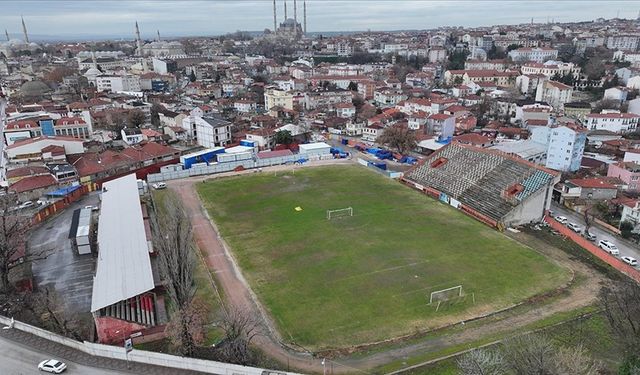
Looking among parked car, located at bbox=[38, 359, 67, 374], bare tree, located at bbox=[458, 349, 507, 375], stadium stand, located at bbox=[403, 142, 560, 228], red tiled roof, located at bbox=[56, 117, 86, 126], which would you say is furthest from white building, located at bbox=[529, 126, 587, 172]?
red tiled roof, located at bbox=[56, 117, 86, 126]

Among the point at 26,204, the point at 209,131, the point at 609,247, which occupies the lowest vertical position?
the point at 609,247

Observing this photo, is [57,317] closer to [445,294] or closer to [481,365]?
[481,365]

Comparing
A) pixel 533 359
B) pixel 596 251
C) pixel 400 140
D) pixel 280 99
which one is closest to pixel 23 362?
pixel 533 359

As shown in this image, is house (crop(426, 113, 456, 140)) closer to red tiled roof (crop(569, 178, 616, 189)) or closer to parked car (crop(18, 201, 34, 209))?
red tiled roof (crop(569, 178, 616, 189))

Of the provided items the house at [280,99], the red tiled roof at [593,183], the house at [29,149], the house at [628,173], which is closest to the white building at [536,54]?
the house at [280,99]

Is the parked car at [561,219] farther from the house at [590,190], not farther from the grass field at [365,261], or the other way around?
the grass field at [365,261]
